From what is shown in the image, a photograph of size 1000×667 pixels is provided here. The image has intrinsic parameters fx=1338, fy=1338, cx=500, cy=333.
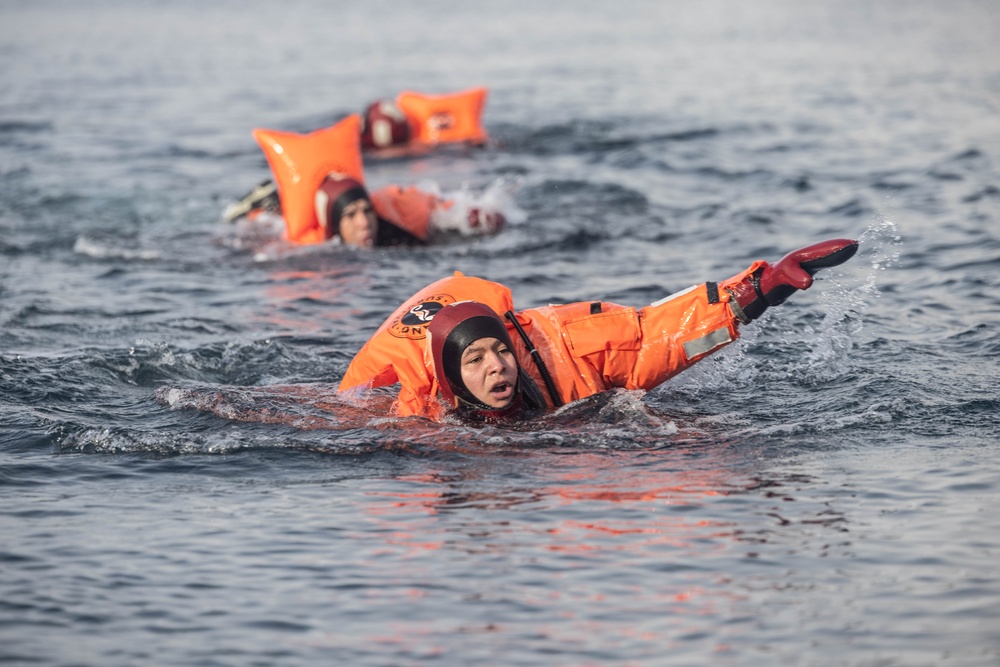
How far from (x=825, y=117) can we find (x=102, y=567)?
44.9ft

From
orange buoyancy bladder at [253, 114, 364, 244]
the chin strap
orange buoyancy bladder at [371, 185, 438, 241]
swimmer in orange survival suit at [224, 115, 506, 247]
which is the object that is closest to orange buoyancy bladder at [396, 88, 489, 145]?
swimmer in orange survival suit at [224, 115, 506, 247]

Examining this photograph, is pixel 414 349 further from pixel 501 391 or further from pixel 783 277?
pixel 783 277

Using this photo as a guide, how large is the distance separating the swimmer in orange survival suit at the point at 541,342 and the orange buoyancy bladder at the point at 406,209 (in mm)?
4808

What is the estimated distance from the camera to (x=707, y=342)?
6.36m

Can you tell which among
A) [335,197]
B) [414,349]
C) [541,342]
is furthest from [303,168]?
[541,342]

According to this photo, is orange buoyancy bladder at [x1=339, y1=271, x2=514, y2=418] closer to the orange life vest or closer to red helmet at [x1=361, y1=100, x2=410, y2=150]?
the orange life vest

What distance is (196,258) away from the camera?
11.6 m

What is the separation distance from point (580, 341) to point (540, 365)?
0.23 metres

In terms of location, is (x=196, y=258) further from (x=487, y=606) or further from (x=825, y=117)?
(x=825, y=117)

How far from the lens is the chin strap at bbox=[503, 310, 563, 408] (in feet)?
21.5

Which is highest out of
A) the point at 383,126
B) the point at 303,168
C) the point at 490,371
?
the point at 383,126

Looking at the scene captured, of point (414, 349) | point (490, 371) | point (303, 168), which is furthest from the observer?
point (303, 168)

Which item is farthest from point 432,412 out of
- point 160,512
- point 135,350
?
point 135,350

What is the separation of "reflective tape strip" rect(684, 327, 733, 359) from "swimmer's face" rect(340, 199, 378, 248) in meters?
5.29
